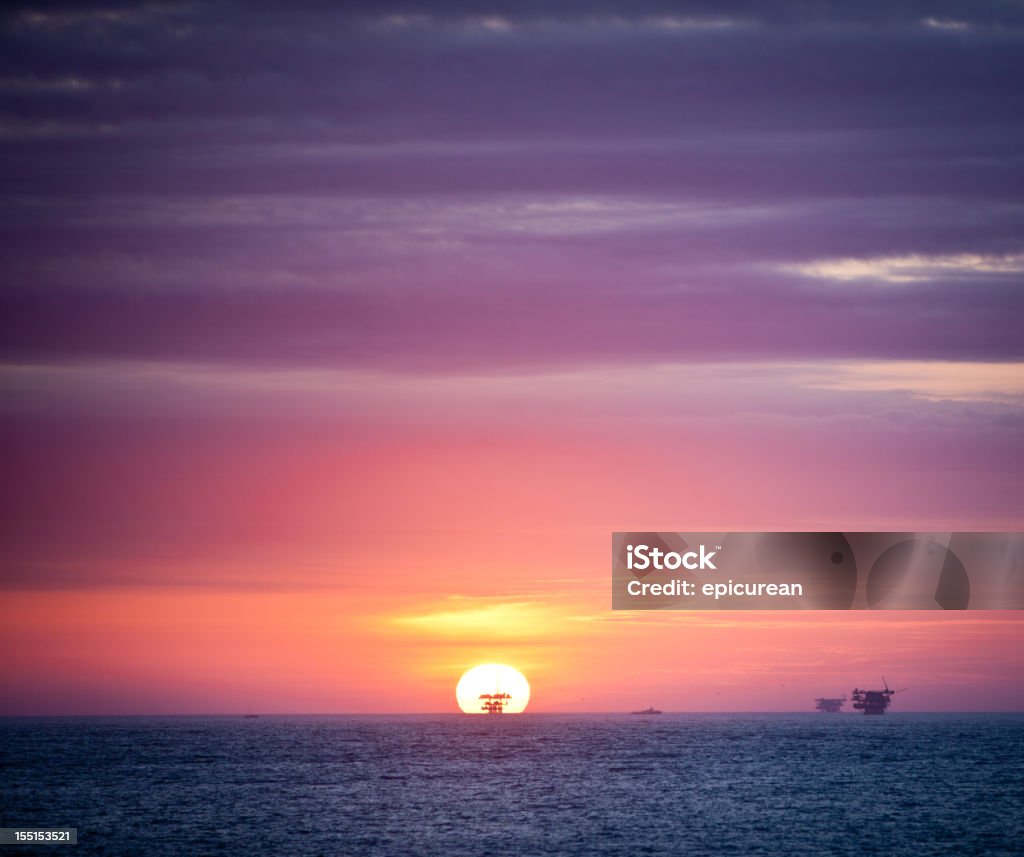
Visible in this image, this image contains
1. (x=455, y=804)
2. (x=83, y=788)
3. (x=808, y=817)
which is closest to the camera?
(x=808, y=817)

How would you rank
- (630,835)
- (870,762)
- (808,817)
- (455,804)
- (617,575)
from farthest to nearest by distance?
(870,762) → (455,804) → (808,817) → (630,835) → (617,575)

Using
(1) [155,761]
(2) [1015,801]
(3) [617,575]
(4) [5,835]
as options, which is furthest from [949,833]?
(1) [155,761]

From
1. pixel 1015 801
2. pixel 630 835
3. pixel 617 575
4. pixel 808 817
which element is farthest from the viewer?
pixel 1015 801

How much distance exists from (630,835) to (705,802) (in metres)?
27.6

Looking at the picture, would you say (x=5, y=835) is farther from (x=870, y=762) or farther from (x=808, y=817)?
(x=870, y=762)

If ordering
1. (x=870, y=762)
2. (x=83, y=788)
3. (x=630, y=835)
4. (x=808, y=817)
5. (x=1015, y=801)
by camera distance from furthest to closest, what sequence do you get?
(x=870, y=762) → (x=83, y=788) → (x=1015, y=801) → (x=808, y=817) → (x=630, y=835)

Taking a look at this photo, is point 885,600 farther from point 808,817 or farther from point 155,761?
point 155,761

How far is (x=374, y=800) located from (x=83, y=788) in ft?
119

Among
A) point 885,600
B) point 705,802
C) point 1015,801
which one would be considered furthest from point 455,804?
point 885,600

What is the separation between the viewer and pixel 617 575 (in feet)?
156

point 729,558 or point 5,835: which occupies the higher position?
point 729,558

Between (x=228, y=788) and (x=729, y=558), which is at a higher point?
(x=729, y=558)

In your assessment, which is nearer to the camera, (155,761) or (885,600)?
(885,600)

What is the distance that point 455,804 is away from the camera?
363 ft
